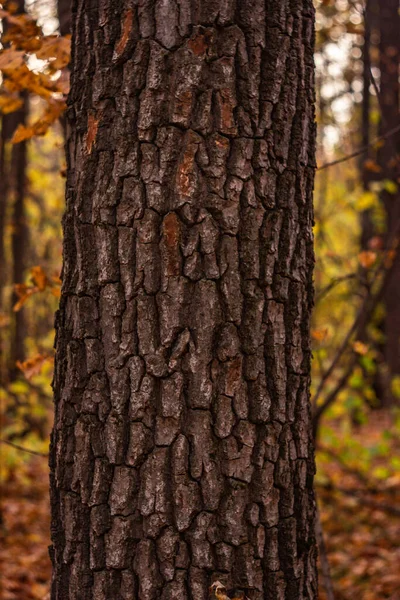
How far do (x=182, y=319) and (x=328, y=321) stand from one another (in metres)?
8.27

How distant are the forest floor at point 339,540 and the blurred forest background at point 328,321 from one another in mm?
16

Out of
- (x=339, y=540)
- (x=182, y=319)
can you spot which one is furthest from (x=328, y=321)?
(x=182, y=319)

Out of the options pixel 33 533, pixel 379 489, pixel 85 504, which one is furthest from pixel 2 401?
pixel 85 504

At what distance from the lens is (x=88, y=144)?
1.98m

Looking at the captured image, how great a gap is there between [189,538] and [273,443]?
0.37 meters

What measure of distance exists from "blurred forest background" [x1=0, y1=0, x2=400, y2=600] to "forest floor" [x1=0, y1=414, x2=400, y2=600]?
0.05 feet

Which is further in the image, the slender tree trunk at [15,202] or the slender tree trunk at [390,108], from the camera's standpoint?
the slender tree trunk at [390,108]

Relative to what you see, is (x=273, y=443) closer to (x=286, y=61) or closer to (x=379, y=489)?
(x=286, y=61)

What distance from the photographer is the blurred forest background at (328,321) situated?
10.5ft

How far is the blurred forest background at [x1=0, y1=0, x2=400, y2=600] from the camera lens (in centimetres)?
321

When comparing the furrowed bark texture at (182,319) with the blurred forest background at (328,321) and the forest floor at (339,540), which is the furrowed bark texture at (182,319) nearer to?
the blurred forest background at (328,321)

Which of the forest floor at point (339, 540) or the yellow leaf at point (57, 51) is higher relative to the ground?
the yellow leaf at point (57, 51)

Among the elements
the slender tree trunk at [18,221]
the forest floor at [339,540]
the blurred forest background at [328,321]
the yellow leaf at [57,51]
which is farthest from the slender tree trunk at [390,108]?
the yellow leaf at [57,51]

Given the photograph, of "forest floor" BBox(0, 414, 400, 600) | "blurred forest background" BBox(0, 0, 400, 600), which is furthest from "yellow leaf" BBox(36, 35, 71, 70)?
"forest floor" BBox(0, 414, 400, 600)
